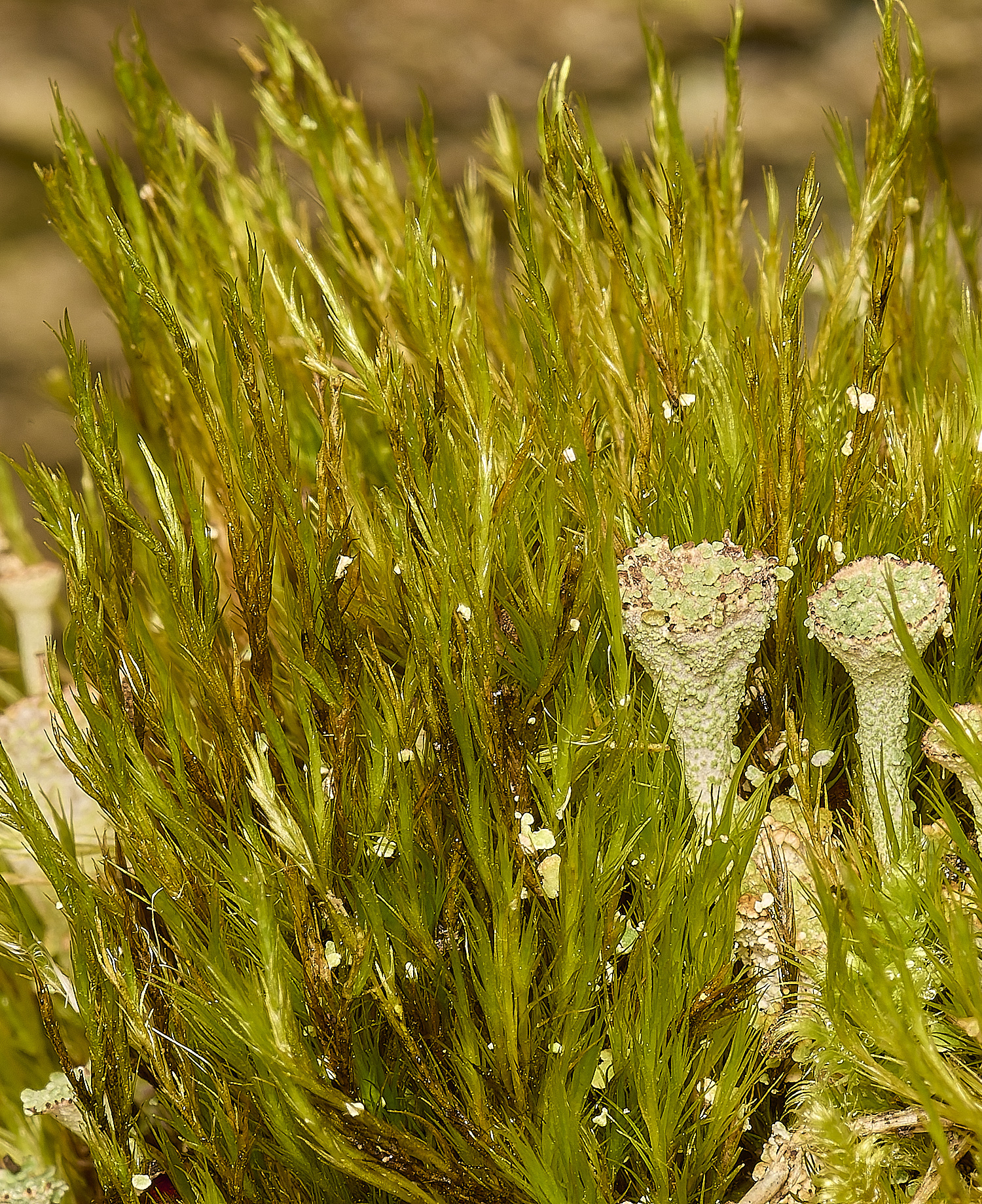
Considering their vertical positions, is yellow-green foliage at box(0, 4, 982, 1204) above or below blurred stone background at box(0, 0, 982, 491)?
below

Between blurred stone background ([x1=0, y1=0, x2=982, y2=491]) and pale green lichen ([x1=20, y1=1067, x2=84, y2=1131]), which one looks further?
blurred stone background ([x1=0, y1=0, x2=982, y2=491])

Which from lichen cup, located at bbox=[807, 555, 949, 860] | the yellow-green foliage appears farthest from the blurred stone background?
lichen cup, located at bbox=[807, 555, 949, 860]

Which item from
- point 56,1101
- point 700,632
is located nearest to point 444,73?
point 700,632

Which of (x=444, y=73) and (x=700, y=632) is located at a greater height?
(x=444, y=73)

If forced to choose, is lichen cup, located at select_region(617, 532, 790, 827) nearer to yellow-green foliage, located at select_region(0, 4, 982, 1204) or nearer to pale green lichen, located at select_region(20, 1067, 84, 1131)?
yellow-green foliage, located at select_region(0, 4, 982, 1204)

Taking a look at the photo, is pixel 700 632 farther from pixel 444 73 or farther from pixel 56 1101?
pixel 444 73

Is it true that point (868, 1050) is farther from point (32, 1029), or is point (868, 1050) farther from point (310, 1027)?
point (32, 1029)
